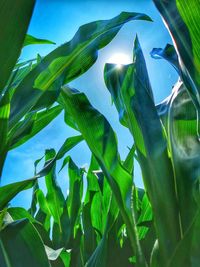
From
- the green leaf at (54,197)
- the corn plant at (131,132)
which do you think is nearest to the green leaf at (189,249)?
the corn plant at (131,132)

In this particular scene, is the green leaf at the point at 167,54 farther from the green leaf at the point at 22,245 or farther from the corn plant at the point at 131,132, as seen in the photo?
the green leaf at the point at 22,245

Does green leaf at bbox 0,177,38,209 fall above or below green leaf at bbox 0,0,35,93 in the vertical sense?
below

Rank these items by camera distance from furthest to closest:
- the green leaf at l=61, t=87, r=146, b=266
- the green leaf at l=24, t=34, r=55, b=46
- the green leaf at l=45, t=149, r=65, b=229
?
the green leaf at l=45, t=149, r=65, b=229 < the green leaf at l=24, t=34, r=55, b=46 < the green leaf at l=61, t=87, r=146, b=266

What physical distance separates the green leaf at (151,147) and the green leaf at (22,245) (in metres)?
0.15

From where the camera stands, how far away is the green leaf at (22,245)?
1.60ft

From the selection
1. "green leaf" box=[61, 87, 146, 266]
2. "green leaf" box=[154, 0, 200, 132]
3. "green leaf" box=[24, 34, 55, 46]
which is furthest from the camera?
"green leaf" box=[24, 34, 55, 46]

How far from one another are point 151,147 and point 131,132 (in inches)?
1.9

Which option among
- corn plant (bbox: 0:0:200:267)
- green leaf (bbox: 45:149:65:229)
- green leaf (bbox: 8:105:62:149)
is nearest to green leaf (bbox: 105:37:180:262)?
corn plant (bbox: 0:0:200:267)

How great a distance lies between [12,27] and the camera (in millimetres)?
438

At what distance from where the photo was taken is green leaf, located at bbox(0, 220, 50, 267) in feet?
1.60

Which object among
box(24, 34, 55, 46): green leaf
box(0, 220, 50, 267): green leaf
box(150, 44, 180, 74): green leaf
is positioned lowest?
box(0, 220, 50, 267): green leaf

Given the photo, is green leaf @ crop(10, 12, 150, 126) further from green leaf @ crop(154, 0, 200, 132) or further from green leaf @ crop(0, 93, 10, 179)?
green leaf @ crop(154, 0, 200, 132)

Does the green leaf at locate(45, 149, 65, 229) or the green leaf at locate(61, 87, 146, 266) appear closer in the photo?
the green leaf at locate(61, 87, 146, 266)

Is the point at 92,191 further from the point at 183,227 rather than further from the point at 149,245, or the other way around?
the point at 183,227
